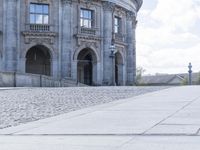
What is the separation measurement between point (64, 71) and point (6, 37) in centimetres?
649

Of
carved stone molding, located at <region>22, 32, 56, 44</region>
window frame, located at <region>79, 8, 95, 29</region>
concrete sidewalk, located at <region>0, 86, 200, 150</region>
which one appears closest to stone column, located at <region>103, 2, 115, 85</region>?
window frame, located at <region>79, 8, 95, 29</region>

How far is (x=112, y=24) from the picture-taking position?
55312 mm

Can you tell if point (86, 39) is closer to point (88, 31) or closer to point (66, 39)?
point (88, 31)

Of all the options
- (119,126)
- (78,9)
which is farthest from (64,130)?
(78,9)

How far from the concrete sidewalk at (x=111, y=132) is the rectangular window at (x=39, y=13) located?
125ft

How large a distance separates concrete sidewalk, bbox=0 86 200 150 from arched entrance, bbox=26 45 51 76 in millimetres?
39315

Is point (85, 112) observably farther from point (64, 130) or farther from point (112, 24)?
point (112, 24)

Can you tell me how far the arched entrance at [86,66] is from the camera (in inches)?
2126

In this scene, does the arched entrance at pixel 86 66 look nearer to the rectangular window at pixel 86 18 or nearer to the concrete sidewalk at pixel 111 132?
the rectangular window at pixel 86 18

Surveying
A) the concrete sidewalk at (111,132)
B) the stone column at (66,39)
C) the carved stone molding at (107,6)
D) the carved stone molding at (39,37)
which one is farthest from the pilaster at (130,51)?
the concrete sidewalk at (111,132)

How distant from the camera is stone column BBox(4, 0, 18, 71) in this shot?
47.7 meters

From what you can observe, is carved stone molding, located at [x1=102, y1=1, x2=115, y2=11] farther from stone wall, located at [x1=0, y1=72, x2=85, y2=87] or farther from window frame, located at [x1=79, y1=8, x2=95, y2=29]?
stone wall, located at [x1=0, y1=72, x2=85, y2=87]

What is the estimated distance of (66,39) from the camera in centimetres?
5019

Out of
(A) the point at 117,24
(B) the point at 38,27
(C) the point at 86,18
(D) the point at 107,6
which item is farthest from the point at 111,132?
(A) the point at 117,24
